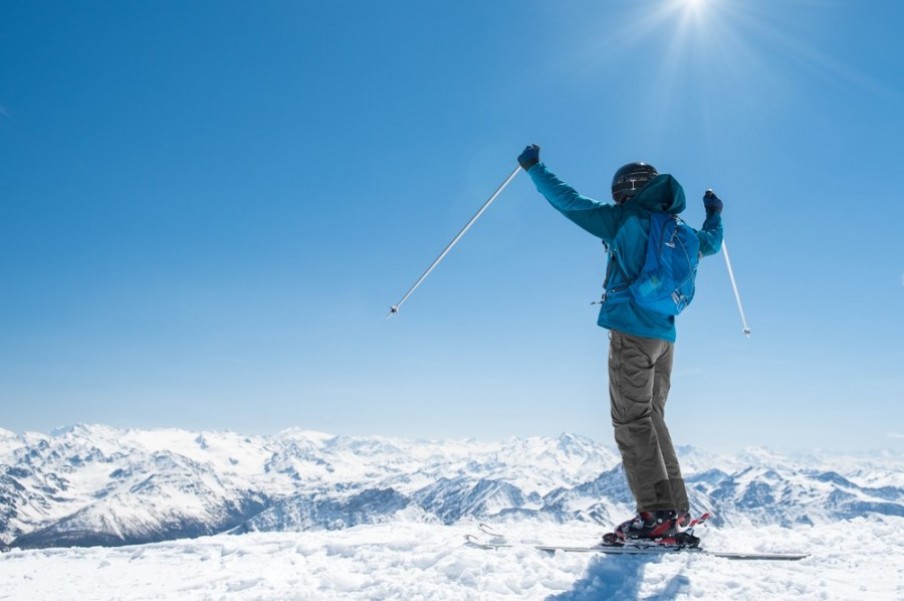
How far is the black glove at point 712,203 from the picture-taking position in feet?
23.9

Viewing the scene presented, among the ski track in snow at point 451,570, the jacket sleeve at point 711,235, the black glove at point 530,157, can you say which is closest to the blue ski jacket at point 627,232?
the black glove at point 530,157

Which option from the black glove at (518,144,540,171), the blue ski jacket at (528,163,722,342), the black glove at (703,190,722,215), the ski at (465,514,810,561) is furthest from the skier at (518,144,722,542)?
the black glove at (703,190,722,215)

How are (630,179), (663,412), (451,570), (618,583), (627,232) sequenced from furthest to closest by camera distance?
(663,412)
(630,179)
(627,232)
(451,570)
(618,583)

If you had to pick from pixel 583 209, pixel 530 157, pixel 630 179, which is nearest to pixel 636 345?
pixel 583 209

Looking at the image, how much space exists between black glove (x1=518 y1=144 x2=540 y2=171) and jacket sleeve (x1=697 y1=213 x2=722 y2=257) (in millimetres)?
2032

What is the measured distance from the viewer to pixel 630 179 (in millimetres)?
6164

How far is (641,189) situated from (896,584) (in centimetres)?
410

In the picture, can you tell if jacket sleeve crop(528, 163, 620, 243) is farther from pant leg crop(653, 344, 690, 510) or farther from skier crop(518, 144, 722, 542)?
pant leg crop(653, 344, 690, 510)

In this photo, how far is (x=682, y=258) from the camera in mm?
5547

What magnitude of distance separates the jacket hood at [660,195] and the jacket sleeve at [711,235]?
76 centimetres

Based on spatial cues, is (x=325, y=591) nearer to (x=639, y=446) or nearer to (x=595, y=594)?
(x=595, y=594)

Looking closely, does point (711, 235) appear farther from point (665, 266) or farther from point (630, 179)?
point (665, 266)

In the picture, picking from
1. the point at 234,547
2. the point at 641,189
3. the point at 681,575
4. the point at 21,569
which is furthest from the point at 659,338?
the point at 21,569

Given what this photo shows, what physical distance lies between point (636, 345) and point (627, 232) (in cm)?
114
